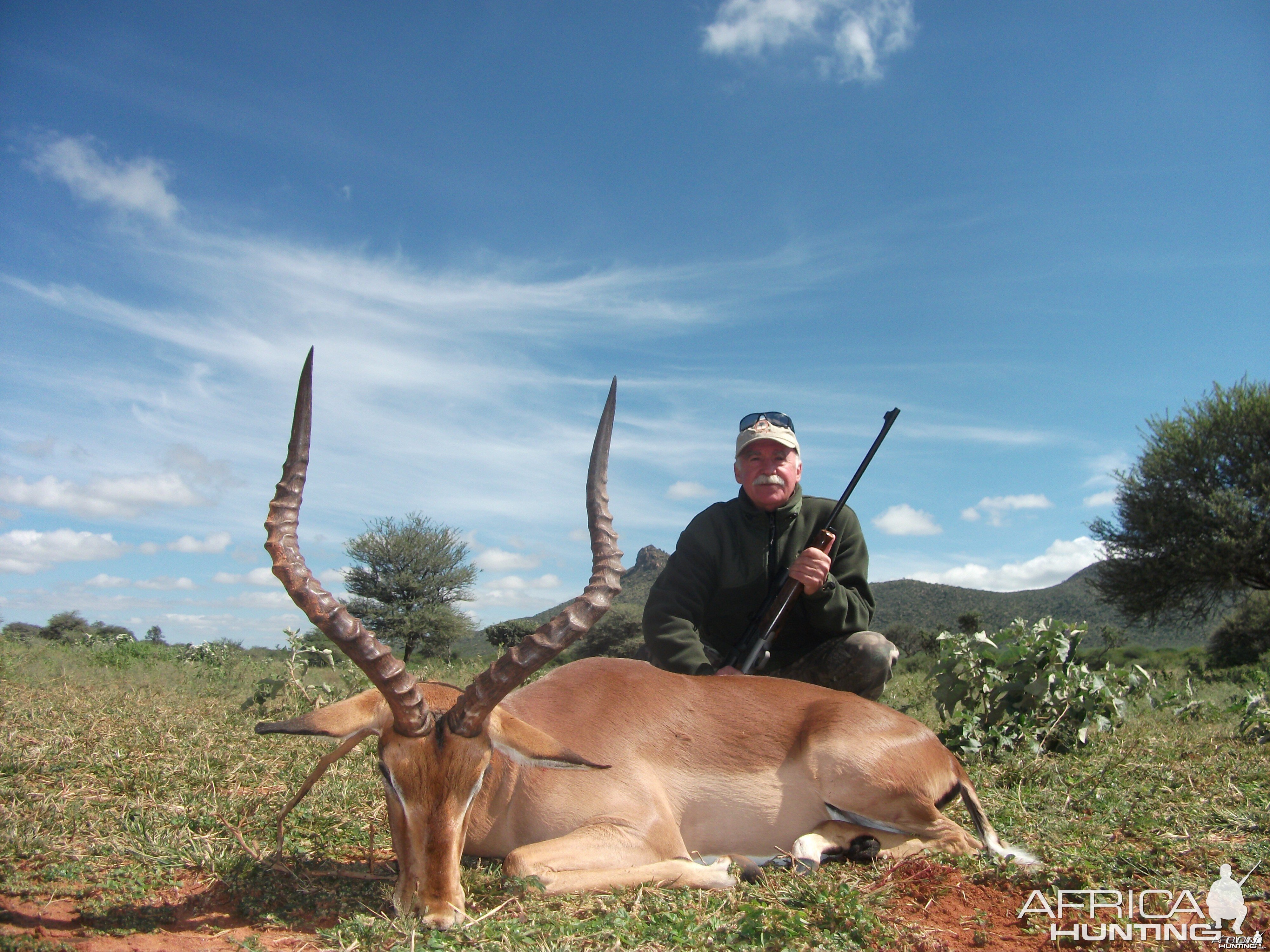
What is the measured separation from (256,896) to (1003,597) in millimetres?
55037

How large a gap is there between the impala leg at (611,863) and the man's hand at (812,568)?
2264mm

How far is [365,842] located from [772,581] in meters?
3.42

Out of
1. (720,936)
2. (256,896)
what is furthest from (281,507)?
(720,936)

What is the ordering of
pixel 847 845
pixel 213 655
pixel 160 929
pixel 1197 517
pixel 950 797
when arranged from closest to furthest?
pixel 160 929 → pixel 847 845 → pixel 950 797 → pixel 213 655 → pixel 1197 517

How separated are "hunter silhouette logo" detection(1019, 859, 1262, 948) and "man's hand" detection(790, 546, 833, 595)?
259 cm

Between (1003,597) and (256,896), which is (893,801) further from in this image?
(1003,597)

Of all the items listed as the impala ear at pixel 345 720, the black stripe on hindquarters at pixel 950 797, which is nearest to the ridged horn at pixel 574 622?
the impala ear at pixel 345 720

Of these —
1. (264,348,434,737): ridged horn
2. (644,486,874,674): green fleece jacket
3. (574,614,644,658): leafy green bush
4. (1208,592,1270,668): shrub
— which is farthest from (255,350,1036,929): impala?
(574,614,644,658): leafy green bush

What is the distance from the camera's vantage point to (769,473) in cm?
628

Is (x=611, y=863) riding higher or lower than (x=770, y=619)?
lower

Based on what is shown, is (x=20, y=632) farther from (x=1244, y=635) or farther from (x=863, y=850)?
(x=1244, y=635)

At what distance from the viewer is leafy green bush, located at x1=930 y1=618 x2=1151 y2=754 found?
258 inches

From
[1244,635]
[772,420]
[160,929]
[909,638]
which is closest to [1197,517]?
[1244,635]

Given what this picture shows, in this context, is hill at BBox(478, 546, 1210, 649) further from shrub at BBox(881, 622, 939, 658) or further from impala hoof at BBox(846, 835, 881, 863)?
impala hoof at BBox(846, 835, 881, 863)
